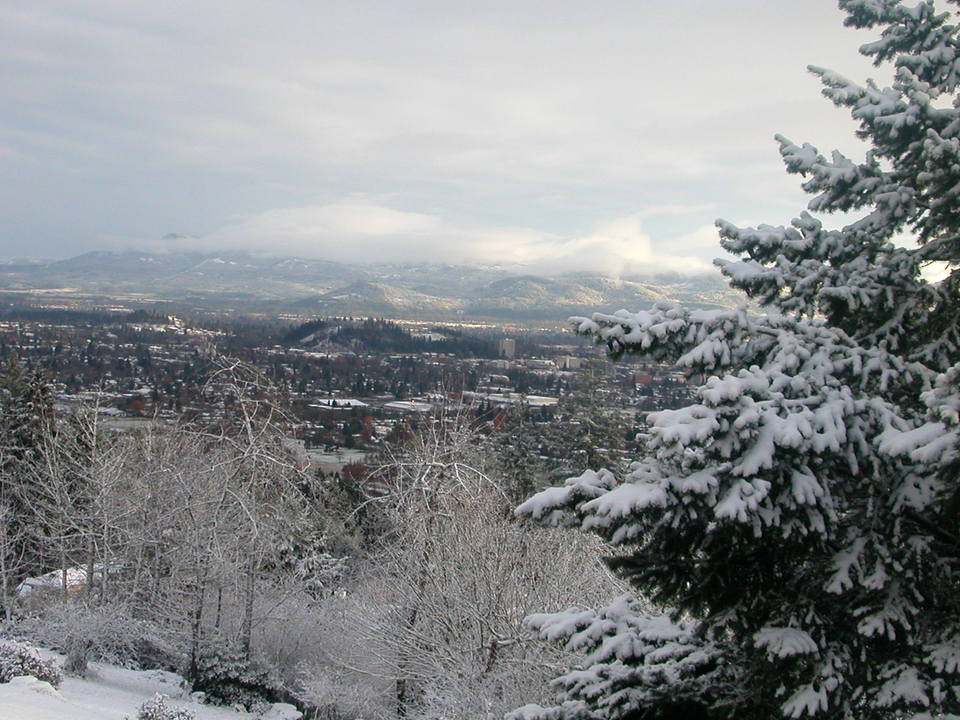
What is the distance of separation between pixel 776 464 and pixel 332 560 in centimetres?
2373

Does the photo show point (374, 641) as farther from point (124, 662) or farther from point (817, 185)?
point (817, 185)

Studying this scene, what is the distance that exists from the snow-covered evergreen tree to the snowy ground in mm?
9011

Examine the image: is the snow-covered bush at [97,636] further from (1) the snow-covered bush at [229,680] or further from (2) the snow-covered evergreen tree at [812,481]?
(2) the snow-covered evergreen tree at [812,481]

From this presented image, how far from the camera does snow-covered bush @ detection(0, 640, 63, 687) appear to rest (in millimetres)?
12320

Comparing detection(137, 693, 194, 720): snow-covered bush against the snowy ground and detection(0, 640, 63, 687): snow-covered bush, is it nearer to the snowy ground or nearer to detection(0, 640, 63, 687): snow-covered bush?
the snowy ground

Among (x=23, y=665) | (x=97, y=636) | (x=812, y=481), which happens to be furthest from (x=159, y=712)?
(x=812, y=481)

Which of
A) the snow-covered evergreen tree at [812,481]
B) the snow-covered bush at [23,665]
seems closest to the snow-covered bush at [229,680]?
the snow-covered bush at [23,665]

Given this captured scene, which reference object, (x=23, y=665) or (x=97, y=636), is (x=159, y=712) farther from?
(x=97, y=636)

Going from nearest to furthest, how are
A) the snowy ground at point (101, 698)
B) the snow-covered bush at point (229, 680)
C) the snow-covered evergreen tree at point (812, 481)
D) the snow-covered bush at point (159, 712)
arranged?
the snow-covered evergreen tree at point (812, 481), the snowy ground at point (101, 698), the snow-covered bush at point (159, 712), the snow-covered bush at point (229, 680)

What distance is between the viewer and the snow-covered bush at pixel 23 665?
1232 cm

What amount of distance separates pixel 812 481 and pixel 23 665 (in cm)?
1362

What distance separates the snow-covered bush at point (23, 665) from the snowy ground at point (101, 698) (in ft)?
1.11

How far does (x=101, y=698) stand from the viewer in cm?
1341

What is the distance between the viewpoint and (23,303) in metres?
174
